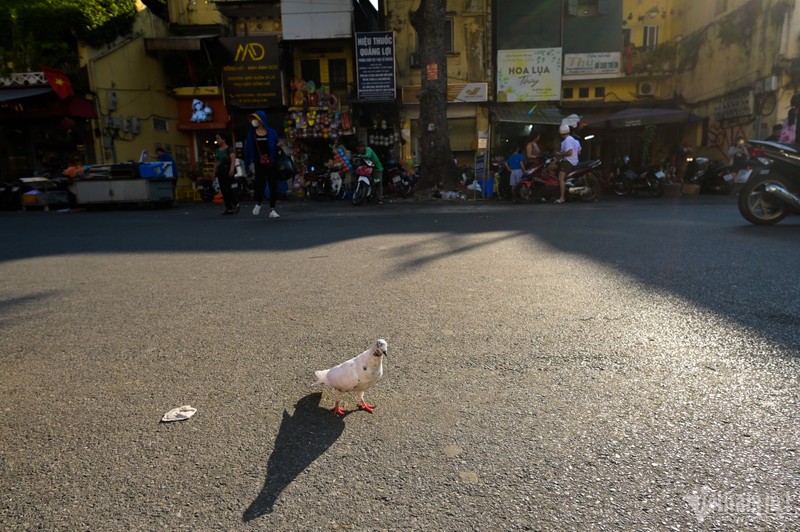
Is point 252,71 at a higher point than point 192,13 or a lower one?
lower

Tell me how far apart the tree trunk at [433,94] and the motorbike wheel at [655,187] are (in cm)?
A: 577

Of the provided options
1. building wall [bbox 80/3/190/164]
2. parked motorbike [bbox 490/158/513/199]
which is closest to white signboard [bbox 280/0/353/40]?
building wall [bbox 80/3/190/164]

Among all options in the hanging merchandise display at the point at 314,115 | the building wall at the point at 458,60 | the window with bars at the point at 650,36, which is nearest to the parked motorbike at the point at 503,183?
the building wall at the point at 458,60

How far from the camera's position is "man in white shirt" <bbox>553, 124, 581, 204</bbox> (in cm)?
1230

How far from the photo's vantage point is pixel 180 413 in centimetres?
229

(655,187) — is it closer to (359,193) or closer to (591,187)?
(591,187)

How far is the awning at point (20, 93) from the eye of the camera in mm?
16031

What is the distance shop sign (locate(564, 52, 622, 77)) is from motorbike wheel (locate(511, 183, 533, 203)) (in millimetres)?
9213

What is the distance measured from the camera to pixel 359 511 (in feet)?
5.34

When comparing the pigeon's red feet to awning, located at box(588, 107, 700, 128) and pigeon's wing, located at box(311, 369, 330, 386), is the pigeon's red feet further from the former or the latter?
awning, located at box(588, 107, 700, 128)

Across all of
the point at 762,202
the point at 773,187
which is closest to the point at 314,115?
the point at 762,202

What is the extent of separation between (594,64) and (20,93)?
783 inches

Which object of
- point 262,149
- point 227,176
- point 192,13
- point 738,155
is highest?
point 192,13

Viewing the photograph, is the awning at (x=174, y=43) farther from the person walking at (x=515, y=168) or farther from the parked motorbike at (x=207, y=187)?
the person walking at (x=515, y=168)
